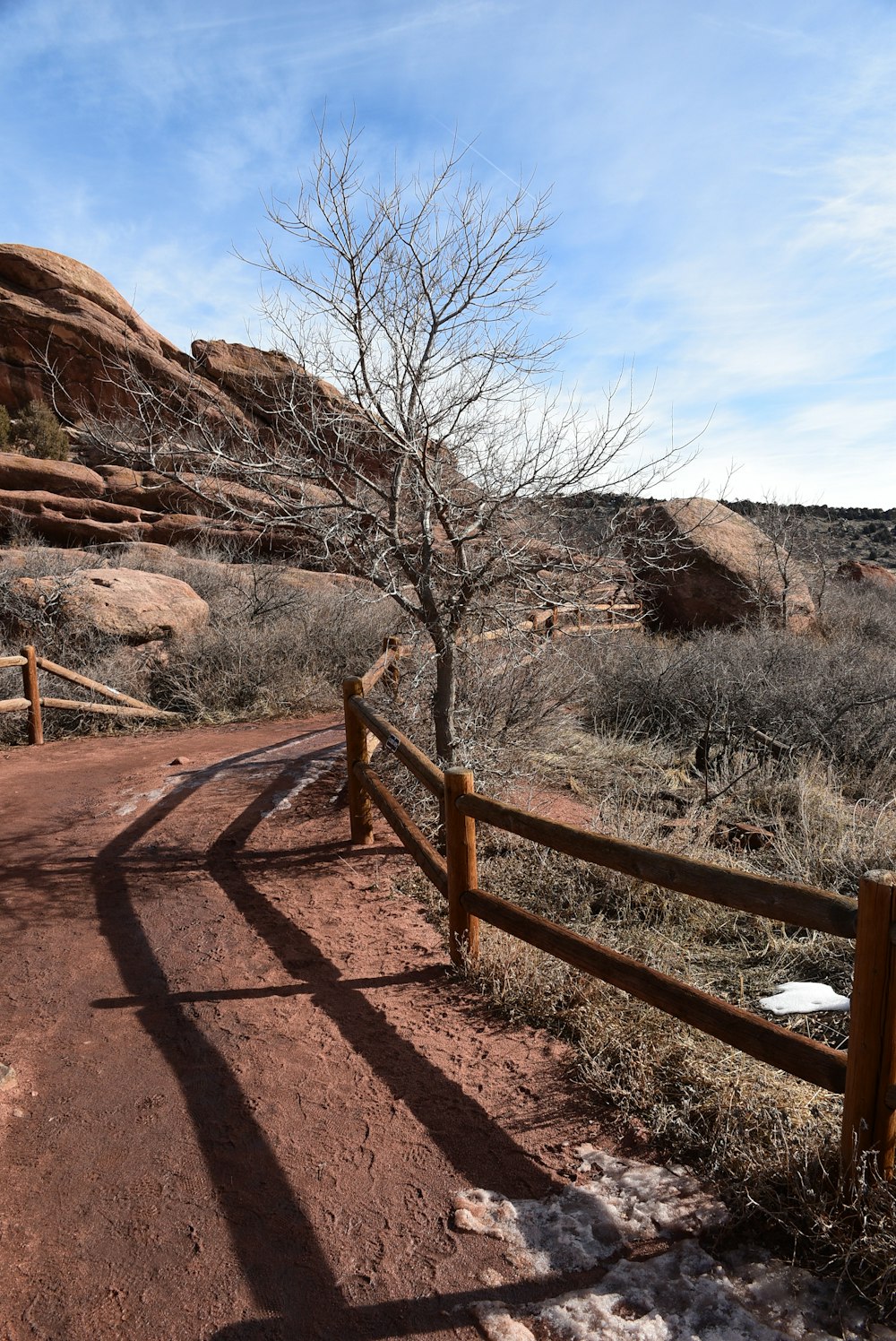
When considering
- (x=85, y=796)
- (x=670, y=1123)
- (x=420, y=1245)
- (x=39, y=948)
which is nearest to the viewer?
(x=420, y=1245)

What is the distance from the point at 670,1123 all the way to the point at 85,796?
6363 mm

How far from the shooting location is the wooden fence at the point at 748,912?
2.54 meters

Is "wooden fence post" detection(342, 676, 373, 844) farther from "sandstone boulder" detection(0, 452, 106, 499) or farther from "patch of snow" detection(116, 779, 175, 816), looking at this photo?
"sandstone boulder" detection(0, 452, 106, 499)

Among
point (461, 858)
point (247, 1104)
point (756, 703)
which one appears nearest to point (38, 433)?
point (756, 703)

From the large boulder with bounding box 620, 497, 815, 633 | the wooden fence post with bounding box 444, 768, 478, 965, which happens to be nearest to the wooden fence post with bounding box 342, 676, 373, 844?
the wooden fence post with bounding box 444, 768, 478, 965

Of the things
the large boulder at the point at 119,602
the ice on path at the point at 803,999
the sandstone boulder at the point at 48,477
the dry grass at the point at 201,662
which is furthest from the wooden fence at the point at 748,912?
the sandstone boulder at the point at 48,477

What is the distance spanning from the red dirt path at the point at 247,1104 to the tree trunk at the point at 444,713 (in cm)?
108

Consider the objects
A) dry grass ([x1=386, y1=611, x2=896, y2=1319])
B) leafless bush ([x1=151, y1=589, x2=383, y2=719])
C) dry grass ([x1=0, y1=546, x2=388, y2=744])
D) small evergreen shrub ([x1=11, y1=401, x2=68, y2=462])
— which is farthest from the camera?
small evergreen shrub ([x1=11, y1=401, x2=68, y2=462])

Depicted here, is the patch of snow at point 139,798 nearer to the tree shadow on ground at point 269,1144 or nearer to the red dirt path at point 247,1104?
the red dirt path at point 247,1104

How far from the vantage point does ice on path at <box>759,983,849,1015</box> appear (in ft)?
15.0

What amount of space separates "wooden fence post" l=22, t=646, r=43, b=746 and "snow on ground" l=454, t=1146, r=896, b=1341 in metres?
9.23

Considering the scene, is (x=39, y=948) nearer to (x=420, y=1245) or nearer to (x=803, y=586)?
(x=420, y=1245)

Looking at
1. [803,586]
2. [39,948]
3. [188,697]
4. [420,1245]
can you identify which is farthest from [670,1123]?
[803,586]

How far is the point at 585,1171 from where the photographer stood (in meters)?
3.05
